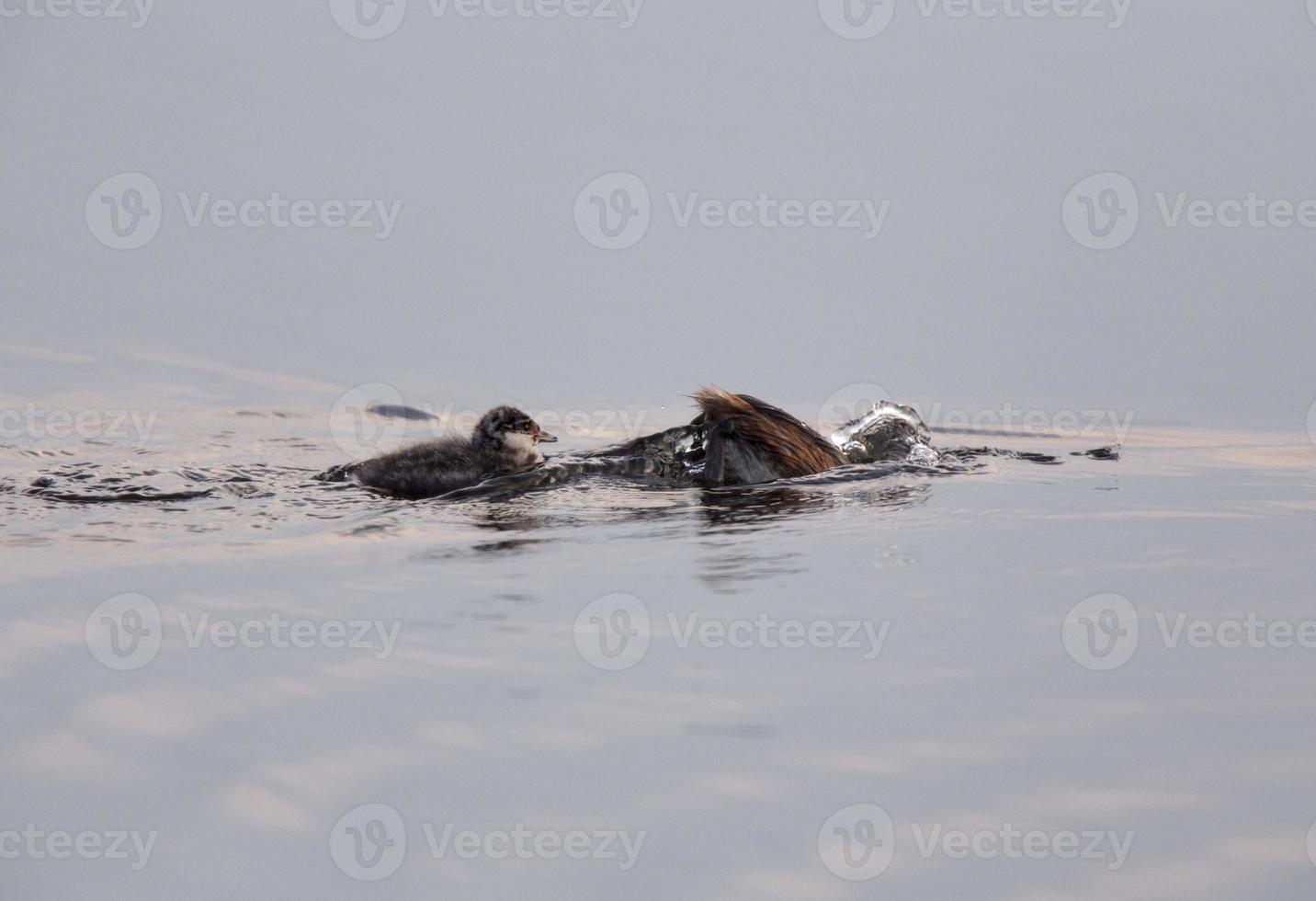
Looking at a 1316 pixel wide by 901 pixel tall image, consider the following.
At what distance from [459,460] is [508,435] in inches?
18.8

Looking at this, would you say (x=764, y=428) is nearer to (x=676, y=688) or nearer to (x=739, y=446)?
(x=739, y=446)

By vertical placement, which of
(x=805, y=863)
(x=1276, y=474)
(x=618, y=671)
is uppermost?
(x=1276, y=474)

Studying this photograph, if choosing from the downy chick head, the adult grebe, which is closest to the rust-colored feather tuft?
the adult grebe

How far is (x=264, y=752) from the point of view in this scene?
4.01 metres

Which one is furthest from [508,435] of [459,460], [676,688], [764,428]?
[676,688]

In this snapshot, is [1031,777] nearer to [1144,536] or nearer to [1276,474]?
[1144,536]

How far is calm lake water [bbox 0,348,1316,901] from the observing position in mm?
3537

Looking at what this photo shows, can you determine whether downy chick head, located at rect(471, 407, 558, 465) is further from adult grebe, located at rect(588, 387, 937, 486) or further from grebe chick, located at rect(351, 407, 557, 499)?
adult grebe, located at rect(588, 387, 937, 486)

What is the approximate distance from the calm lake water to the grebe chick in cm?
44

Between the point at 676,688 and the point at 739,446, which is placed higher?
the point at 739,446

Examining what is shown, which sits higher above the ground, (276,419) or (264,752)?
(276,419)

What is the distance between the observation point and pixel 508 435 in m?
9.13

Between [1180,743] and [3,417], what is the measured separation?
1038cm

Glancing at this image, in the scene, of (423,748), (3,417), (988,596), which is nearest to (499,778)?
(423,748)
